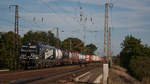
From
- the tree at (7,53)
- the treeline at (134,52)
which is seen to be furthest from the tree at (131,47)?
the tree at (7,53)

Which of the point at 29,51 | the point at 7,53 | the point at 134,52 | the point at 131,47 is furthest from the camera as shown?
the point at 131,47

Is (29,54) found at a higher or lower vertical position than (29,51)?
lower

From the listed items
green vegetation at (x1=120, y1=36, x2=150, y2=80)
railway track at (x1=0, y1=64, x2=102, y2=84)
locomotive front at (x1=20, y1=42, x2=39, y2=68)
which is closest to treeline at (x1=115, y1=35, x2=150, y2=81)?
green vegetation at (x1=120, y1=36, x2=150, y2=80)

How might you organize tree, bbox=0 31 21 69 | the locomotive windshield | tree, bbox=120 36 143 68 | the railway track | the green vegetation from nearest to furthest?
the railway track → the locomotive windshield → tree, bbox=0 31 21 69 → the green vegetation → tree, bbox=120 36 143 68

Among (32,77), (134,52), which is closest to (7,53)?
(32,77)

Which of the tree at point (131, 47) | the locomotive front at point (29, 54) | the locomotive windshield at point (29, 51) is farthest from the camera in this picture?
the tree at point (131, 47)

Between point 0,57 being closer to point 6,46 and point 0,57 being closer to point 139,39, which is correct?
point 6,46

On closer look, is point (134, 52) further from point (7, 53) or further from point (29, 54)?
point (29, 54)

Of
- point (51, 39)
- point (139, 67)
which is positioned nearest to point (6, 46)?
point (139, 67)

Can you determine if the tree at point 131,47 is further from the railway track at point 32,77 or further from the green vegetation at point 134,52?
the railway track at point 32,77

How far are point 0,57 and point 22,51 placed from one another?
8665 mm

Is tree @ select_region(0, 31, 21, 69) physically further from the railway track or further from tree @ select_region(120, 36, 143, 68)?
tree @ select_region(120, 36, 143, 68)

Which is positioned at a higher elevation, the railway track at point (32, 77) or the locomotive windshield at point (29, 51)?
the locomotive windshield at point (29, 51)

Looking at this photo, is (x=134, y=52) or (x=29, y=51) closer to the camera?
(x=29, y=51)
